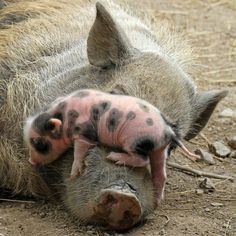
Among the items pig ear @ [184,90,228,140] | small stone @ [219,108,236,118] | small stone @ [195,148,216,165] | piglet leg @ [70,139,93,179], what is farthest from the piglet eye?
small stone @ [219,108,236,118]

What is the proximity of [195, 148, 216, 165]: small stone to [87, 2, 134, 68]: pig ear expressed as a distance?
1148 millimetres

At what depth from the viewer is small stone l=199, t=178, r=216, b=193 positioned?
13.8ft

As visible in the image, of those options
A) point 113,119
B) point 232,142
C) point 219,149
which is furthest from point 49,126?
point 232,142

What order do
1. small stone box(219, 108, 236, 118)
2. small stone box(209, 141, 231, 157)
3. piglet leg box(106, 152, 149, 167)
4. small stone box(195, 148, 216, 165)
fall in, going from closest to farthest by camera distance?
piglet leg box(106, 152, 149, 167) < small stone box(195, 148, 216, 165) < small stone box(209, 141, 231, 157) < small stone box(219, 108, 236, 118)

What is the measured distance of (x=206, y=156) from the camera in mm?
4789

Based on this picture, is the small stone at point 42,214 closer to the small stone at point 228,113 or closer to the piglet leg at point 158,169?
the piglet leg at point 158,169

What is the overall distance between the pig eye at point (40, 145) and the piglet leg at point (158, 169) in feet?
1.49

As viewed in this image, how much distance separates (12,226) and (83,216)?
1.13 feet

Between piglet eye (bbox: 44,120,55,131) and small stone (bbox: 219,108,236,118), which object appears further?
small stone (bbox: 219,108,236,118)

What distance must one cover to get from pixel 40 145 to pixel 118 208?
53cm

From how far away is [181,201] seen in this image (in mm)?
4012

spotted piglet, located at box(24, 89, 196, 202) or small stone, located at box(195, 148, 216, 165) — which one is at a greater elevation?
spotted piglet, located at box(24, 89, 196, 202)

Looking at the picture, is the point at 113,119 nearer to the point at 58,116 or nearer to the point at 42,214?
the point at 58,116

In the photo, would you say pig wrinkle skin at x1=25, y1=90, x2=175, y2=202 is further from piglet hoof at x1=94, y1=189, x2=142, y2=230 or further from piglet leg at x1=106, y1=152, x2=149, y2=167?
piglet hoof at x1=94, y1=189, x2=142, y2=230
